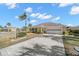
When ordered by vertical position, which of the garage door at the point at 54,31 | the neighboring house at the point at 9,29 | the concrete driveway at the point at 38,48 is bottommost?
the concrete driveway at the point at 38,48

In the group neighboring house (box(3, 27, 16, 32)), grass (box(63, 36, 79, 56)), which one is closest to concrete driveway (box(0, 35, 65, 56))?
grass (box(63, 36, 79, 56))

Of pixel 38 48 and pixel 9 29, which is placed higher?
pixel 9 29

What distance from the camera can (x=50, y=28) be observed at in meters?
2.11

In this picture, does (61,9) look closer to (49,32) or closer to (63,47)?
(49,32)

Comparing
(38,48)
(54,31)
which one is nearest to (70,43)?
(54,31)

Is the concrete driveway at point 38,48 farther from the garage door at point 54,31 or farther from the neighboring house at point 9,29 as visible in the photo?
the neighboring house at point 9,29

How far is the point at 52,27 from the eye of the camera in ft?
6.91

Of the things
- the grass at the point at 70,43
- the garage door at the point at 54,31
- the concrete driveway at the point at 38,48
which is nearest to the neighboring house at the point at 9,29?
the concrete driveway at the point at 38,48

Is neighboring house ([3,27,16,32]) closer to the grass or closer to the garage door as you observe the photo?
the garage door

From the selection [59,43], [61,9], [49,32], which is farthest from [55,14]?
[59,43]

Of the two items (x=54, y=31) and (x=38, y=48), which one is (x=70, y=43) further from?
(x=38, y=48)

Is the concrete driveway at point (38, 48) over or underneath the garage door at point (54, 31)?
underneath

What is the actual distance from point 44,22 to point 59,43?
32 cm

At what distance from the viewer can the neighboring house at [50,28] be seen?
82.4 inches
